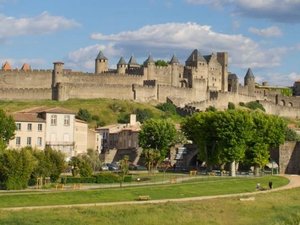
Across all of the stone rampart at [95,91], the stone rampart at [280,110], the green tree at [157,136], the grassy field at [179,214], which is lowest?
the grassy field at [179,214]

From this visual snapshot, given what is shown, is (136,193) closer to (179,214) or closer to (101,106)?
(179,214)

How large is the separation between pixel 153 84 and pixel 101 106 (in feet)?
50.4

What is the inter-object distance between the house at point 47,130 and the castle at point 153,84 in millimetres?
38561

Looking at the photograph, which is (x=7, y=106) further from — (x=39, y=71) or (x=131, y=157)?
(x=131, y=157)

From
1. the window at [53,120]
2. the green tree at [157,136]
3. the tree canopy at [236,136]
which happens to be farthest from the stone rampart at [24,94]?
the tree canopy at [236,136]

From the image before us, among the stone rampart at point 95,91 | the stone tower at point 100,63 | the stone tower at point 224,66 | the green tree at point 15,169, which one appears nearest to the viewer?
the green tree at point 15,169

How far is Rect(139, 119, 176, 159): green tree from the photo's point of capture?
76.7 meters

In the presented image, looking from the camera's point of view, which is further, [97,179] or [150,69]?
[150,69]

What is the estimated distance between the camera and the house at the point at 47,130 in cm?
7900

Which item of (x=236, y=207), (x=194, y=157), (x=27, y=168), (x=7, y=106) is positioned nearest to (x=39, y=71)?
(x=7, y=106)

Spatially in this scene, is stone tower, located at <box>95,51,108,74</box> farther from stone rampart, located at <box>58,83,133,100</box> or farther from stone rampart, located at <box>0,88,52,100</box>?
stone rampart, located at <box>0,88,52,100</box>

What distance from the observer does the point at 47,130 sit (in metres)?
80.7

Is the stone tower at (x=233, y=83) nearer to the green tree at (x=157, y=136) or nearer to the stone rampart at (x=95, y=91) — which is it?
the stone rampart at (x=95, y=91)

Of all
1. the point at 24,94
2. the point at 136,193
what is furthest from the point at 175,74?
the point at 136,193
